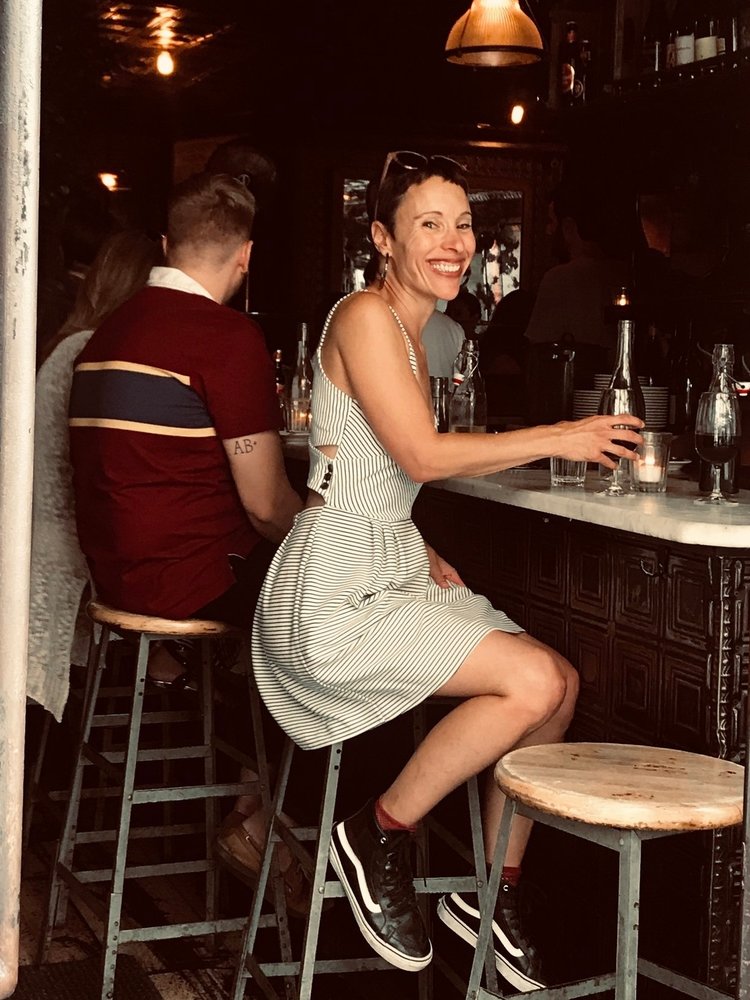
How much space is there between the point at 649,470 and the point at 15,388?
187 cm

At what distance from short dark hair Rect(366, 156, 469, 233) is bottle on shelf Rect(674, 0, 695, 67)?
155cm

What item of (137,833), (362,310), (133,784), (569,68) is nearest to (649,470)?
(362,310)

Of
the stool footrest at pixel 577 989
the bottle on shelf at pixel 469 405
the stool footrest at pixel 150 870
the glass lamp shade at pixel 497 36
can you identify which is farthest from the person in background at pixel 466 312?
the stool footrest at pixel 577 989

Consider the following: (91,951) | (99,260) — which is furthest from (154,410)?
(91,951)

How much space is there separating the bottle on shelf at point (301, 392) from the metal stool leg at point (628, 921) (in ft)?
8.82

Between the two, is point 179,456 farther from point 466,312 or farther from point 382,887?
point 466,312

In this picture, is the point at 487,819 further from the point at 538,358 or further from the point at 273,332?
the point at 273,332

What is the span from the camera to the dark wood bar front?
88.7 inches

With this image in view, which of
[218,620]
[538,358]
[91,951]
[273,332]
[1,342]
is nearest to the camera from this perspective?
[1,342]

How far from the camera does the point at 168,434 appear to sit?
2.80 meters

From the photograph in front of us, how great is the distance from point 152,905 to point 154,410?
4.53ft

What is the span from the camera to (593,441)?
2.45 meters

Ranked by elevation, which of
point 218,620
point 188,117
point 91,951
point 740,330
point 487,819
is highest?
point 188,117

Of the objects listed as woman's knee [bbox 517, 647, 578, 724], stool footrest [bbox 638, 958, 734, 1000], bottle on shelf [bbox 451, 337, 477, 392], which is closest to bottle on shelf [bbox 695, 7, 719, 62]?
bottle on shelf [bbox 451, 337, 477, 392]
